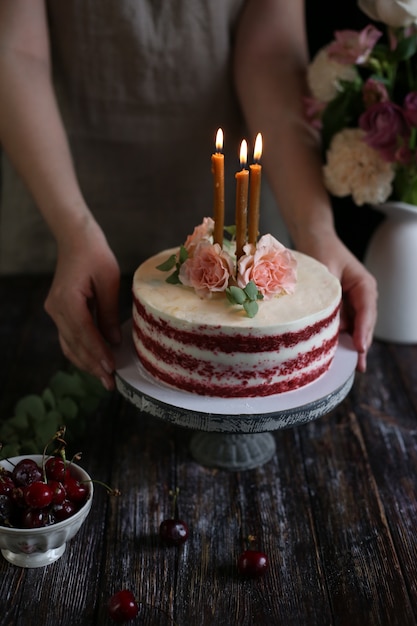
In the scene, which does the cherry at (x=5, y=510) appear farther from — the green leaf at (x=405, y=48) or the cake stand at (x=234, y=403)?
the green leaf at (x=405, y=48)

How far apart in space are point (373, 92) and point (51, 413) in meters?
1.03

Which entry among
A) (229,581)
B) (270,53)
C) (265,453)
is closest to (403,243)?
(270,53)

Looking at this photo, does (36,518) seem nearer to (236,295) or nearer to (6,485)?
(6,485)

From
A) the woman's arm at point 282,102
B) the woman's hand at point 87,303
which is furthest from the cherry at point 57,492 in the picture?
the woman's arm at point 282,102

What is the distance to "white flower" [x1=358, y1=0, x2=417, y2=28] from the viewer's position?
1588mm

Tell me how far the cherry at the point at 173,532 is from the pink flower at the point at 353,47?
110 centimetres

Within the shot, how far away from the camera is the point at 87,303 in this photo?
1.45 meters

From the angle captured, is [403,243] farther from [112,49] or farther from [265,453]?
[112,49]

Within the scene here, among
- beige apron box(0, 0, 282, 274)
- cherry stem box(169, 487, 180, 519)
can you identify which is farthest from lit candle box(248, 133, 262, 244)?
beige apron box(0, 0, 282, 274)

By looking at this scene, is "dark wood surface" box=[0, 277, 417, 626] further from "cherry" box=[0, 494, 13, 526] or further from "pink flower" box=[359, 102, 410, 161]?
"pink flower" box=[359, 102, 410, 161]

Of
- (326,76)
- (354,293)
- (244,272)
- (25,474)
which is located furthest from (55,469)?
(326,76)

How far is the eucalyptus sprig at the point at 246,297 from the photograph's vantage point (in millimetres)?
1238

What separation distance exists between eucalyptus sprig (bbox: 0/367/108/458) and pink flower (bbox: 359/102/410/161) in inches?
32.9

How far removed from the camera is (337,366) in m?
1.42
